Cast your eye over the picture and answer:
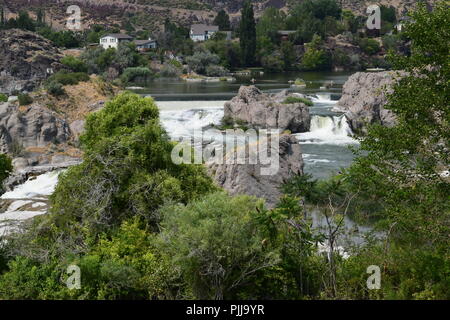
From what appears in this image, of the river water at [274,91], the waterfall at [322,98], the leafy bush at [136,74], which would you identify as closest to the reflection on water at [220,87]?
the river water at [274,91]

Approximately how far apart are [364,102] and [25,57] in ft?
154

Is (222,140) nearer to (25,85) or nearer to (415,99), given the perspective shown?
(415,99)

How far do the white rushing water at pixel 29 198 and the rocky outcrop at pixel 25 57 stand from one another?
41.4m

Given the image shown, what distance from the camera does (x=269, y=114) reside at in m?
43.7

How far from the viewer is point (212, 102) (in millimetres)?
Answer: 51125

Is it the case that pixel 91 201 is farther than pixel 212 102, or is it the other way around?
pixel 212 102

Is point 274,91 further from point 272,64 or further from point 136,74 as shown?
point 272,64

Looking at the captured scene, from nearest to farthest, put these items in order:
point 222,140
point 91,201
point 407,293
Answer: point 407,293 < point 91,201 < point 222,140

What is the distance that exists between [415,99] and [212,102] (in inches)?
1548

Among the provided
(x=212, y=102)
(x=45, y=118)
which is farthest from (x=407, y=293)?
(x=212, y=102)

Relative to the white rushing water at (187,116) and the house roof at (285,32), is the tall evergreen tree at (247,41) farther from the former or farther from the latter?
the white rushing water at (187,116)

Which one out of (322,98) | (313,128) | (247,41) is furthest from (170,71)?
(313,128)

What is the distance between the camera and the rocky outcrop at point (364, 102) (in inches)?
1695

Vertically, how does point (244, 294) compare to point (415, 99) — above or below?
below
